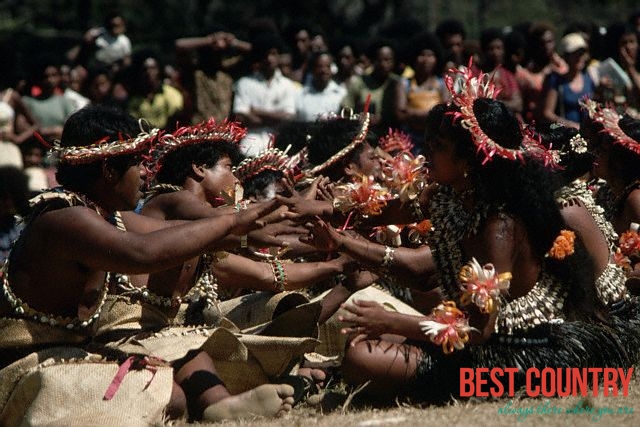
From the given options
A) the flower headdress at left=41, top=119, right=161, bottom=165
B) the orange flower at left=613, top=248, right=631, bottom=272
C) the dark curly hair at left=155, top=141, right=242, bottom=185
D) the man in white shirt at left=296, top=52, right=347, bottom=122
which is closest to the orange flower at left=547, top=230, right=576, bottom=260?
the orange flower at left=613, top=248, right=631, bottom=272

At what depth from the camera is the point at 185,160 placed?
21.2 feet

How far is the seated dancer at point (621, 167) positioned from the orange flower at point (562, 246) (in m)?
1.46

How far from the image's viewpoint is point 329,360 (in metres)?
6.50

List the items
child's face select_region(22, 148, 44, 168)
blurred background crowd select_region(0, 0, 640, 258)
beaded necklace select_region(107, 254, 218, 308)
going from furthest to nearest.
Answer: child's face select_region(22, 148, 44, 168) < blurred background crowd select_region(0, 0, 640, 258) < beaded necklace select_region(107, 254, 218, 308)

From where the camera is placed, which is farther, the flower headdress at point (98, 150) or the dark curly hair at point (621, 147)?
the dark curly hair at point (621, 147)

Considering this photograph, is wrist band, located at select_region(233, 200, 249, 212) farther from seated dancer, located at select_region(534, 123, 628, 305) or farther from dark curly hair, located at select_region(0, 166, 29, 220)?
dark curly hair, located at select_region(0, 166, 29, 220)

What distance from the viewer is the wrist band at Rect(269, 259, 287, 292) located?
6406 mm

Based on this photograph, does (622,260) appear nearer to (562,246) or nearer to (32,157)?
(562,246)

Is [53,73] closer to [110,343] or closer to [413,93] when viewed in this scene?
[413,93]

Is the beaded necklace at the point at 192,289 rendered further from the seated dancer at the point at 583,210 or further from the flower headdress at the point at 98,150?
the seated dancer at the point at 583,210

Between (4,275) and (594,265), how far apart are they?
10.2ft

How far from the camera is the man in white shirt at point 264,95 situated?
10.9 metres

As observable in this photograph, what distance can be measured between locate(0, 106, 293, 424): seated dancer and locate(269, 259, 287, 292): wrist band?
1.16 metres

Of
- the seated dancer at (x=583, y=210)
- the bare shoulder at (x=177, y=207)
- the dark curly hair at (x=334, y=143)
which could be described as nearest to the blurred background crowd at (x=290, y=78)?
the dark curly hair at (x=334, y=143)
